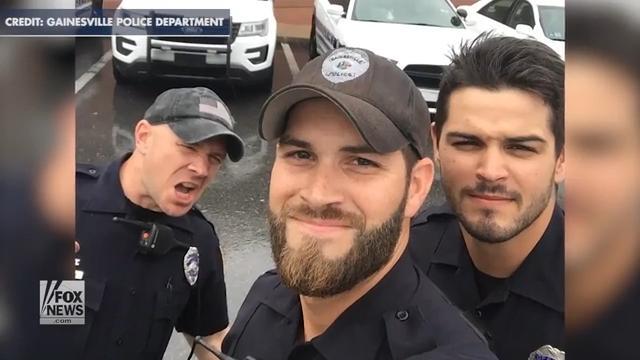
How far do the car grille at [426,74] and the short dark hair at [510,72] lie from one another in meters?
0.08

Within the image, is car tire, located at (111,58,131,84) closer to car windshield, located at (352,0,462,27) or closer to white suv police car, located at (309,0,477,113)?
white suv police car, located at (309,0,477,113)

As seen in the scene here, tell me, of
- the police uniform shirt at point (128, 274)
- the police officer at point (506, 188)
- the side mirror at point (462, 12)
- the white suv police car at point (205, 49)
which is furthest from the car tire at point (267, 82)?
the side mirror at point (462, 12)

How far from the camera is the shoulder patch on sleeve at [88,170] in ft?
4.81

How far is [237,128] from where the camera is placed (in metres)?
1.73

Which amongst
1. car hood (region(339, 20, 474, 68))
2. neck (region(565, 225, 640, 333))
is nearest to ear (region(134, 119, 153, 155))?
car hood (region(339, 20, 474, 68))

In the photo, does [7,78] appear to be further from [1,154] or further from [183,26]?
[183,26]

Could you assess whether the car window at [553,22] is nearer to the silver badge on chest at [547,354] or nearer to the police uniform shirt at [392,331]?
the police uniform shirt at [392,331]

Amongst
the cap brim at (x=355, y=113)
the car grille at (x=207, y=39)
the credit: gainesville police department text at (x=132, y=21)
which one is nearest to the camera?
the cap brim at (x=355, y=113)

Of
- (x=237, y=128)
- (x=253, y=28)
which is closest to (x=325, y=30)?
(x=253, y=28)

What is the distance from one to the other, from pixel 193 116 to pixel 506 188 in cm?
66

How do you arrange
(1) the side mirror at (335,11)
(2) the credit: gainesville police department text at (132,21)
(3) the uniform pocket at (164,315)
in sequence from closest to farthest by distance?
(2) the credit: gainesville police department text at (132,21) → (3) the uniform pocket at (164,315) → (1) the side mirror at (335,11)

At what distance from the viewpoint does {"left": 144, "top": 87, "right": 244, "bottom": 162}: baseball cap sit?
62.8 inches

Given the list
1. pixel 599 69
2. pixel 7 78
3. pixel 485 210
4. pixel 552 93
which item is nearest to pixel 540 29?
pixel 552 93

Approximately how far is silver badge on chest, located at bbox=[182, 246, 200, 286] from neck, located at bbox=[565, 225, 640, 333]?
958mm
